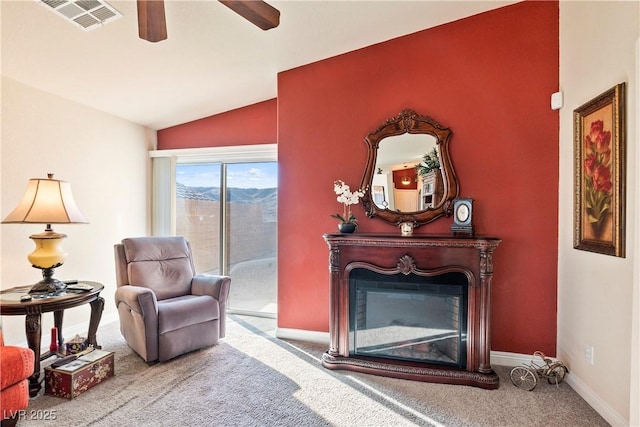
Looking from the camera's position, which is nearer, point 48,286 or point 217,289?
point 48,286

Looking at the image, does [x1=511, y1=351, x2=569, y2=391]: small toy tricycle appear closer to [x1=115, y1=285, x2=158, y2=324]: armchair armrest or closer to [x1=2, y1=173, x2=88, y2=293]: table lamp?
[x1=115, y1=285, x2=158, y2=324]: armchair armrest

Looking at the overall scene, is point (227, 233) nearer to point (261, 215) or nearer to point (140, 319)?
point (261, 215)

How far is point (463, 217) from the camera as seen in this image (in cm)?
275

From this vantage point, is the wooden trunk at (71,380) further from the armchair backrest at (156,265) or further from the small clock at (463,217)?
the small clock at (463,217)

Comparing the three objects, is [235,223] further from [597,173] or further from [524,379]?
[597,173]

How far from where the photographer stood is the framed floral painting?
2.00 m

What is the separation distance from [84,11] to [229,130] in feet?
7.36

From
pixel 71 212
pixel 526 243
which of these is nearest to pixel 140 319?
pixel 71 212

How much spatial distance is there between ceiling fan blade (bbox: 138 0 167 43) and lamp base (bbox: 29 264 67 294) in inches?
77.6

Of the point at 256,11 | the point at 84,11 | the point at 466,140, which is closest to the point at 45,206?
the point at 84,11

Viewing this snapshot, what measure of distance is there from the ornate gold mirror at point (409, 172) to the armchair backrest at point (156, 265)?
6.56 ft

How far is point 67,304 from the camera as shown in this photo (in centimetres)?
242

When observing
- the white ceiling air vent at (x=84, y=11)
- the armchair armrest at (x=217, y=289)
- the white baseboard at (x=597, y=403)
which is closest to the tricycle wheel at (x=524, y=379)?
the white baseboard at (x=597, y=403)

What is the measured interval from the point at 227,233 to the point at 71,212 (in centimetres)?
195
